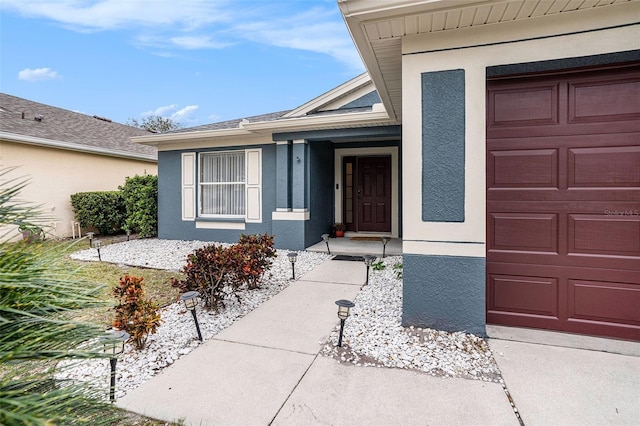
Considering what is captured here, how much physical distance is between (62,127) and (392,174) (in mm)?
11213

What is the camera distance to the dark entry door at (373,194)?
346 inches

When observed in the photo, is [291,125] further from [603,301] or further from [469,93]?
[603,301]

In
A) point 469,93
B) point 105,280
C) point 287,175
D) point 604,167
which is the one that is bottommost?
point 105,280

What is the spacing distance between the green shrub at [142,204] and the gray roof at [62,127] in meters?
2.44

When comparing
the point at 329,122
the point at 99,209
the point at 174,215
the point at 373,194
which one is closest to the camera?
the point at 329,122

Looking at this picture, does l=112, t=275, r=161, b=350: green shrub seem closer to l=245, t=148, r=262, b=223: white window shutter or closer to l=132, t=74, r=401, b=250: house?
l=132, t=74, r=401, b=250: house

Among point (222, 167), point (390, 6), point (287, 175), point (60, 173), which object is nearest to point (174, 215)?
point (222, 167)

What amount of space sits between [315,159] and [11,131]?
814 centimetres

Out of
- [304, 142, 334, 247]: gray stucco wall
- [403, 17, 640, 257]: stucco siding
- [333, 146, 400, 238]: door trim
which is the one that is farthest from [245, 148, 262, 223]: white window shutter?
[403, 17, 640, 257]: stucco siding

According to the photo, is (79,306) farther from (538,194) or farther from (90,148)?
(90,148)

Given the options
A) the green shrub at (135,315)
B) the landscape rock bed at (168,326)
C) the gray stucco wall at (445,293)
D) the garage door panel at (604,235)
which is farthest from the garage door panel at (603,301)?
the green shrub at (135,315)

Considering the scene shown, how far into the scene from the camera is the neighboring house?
28.1 feet

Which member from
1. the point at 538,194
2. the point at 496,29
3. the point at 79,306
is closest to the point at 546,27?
the point at 496,29

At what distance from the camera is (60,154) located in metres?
9.48
